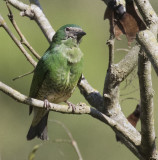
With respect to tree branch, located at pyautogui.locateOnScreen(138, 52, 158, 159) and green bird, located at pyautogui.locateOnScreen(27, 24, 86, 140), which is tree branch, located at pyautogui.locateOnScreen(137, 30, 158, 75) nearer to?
tree branch, located at pyautogui.locateOnScreen(138, 52, 158, 159)

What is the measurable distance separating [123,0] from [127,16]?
11 cm

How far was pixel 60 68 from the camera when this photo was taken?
175 inches

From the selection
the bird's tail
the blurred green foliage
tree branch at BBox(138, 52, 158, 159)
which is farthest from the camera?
the blurred green foliage

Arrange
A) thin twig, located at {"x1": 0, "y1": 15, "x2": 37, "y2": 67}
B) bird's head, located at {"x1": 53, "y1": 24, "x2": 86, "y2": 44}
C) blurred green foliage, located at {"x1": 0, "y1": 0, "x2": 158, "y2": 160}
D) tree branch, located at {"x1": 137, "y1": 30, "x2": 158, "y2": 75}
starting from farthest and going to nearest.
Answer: blurred green foliage, located at {"x1": 0, "y1": 0, "x2": 158, "y2": 160}
bird's head, located at {"x1": 53, "y1": 24, "x2": 86, "y2": 44}
thin twig, located at {"x1": 0, "y1": 15, "x2": 37, "y2": 67}
tree branch, located at {"x1": 137, "y1": 30, "x2": 158, "y2": 75}

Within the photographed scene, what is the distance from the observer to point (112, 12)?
3.21 m

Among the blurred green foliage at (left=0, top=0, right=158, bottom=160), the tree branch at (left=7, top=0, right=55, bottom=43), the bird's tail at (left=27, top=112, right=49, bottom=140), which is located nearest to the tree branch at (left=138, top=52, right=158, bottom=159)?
the tree branch at (left=7, top=0, right=55, bottom=43)

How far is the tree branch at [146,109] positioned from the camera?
305 centimetres

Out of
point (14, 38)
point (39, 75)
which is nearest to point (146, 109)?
point (14, 38)

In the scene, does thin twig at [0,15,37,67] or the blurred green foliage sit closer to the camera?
thin twig at [0,15,37,67]

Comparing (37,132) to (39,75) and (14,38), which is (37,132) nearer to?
(39,75)

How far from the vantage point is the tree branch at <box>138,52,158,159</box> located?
3.05 m

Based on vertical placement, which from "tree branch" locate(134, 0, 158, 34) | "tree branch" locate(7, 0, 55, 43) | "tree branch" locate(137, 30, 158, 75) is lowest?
"tree branch" locate(137, 30, 158, 75)

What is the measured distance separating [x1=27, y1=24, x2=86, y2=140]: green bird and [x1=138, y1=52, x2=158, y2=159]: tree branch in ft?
3.94

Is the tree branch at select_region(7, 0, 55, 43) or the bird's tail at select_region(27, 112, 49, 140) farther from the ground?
the tree branch at select_region(7, 0, 55, 43)
